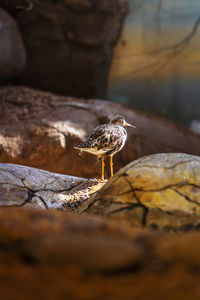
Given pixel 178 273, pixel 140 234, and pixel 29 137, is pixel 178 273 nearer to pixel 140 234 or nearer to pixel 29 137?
pixel 140 234

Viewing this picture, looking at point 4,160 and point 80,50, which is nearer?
point 4,160

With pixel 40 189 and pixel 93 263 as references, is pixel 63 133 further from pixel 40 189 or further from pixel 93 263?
pixel 93 263

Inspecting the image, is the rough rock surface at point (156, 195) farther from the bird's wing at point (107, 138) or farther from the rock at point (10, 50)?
the rock at point (10, 50)

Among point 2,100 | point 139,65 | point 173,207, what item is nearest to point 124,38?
point 139,65

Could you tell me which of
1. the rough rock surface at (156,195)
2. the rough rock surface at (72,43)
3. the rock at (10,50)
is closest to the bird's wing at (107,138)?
the rough rock surface at (156,195)

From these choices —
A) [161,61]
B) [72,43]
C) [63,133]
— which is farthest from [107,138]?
[161,61]

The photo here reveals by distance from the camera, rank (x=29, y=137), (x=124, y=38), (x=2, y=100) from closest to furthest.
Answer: (x=29, y=137), (x=2, y=100), (x=124, y=38)
